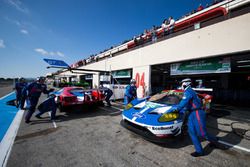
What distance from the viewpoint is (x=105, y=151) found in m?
2.26

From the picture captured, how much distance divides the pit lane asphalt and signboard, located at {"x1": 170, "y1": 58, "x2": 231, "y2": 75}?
10.6 feet

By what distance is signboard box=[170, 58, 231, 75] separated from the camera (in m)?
5.04

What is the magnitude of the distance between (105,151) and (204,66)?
609 cm

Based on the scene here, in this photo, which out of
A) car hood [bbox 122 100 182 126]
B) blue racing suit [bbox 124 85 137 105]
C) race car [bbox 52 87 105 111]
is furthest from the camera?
blue racing suit [bbox 124 85 137 105]

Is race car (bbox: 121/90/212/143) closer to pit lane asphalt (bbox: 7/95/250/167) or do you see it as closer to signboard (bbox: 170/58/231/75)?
pit lane asphalt (bbox: 7/95/250/167)

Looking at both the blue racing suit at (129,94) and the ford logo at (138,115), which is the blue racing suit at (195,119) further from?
the blue racing suit at (129,94)

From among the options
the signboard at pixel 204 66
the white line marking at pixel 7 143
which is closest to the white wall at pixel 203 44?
the signboard at pixel 204 66

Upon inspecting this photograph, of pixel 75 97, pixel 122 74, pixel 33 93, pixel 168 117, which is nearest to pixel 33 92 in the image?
pixel 33 93

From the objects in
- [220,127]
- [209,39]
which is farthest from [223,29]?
[220,127]

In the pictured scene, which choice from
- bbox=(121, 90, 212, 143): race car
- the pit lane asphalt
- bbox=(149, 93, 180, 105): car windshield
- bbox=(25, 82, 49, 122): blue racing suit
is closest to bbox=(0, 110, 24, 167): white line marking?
the pit lane asphalt

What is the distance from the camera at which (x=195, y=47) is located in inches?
220

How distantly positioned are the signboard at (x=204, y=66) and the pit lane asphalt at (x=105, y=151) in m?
3.24

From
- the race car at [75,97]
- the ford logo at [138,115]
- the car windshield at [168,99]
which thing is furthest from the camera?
the race car at [75,97]

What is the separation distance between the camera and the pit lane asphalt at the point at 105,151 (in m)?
1.94
